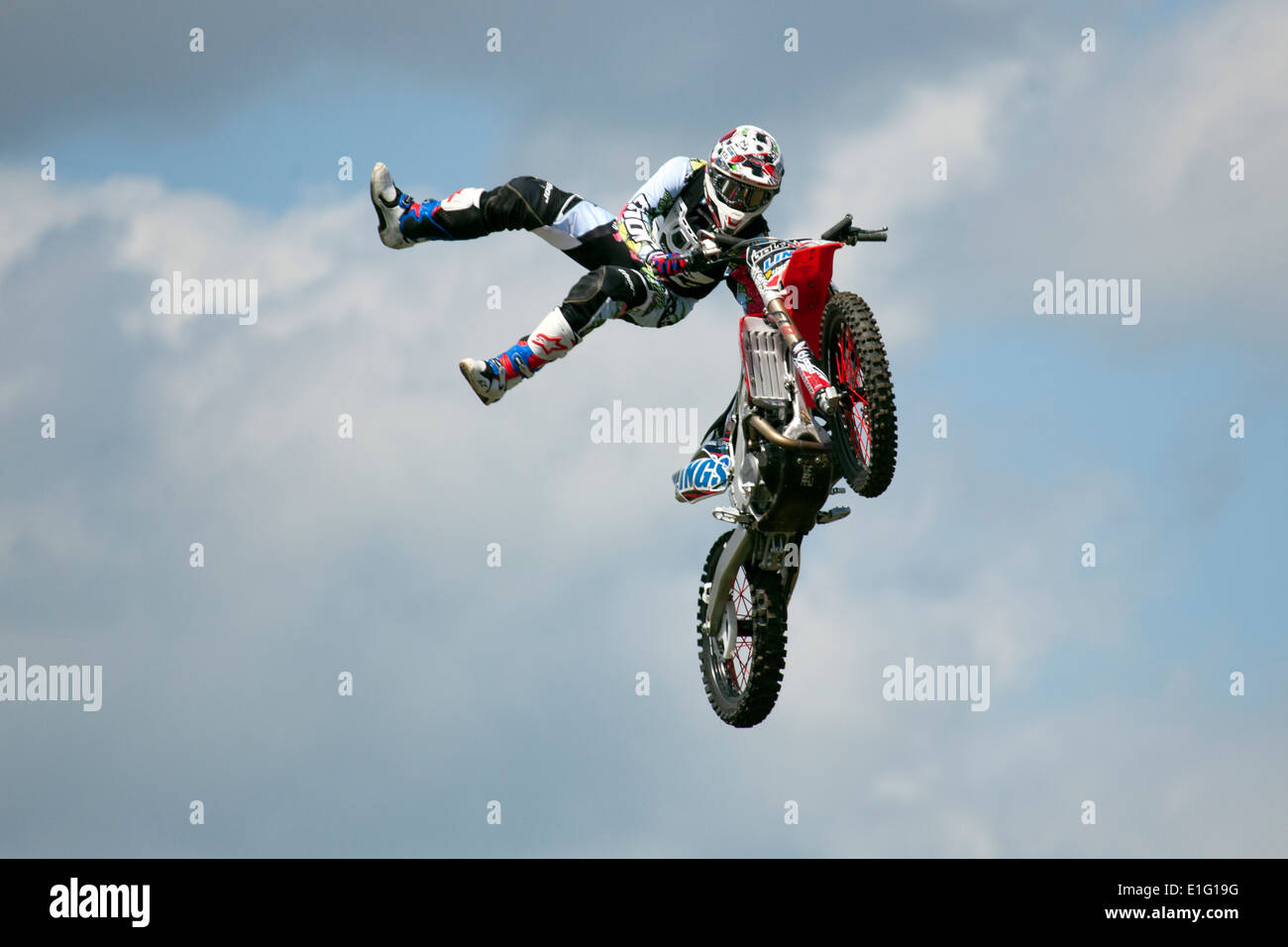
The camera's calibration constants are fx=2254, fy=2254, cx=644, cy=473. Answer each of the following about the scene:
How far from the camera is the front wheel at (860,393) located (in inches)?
840

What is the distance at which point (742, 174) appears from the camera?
888 inches

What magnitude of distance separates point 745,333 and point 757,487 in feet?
5.08

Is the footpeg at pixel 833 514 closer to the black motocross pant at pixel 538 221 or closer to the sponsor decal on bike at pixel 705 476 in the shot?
the sponsor decal on bike at pixel 705 476

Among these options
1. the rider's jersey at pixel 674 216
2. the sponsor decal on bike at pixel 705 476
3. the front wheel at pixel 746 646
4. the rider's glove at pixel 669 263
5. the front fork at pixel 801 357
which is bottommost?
the front wheel at pixel 746 646

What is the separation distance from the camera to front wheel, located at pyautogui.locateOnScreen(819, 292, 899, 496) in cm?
2134

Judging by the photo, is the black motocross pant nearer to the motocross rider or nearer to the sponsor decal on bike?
the motocross rider

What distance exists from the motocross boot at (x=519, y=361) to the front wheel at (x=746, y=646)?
3.03m

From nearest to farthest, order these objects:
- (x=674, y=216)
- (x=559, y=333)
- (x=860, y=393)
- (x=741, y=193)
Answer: (x=860, y=393) < (x=559, y=333) < (x=741, y=193) < (x=674, y=216)

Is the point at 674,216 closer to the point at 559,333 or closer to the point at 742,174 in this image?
the point at 742,174

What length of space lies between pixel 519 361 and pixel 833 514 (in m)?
3.51

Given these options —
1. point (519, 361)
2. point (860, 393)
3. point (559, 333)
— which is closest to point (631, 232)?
point (559, 333)

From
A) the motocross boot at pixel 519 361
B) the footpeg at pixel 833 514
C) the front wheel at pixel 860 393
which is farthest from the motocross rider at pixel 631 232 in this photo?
the footpeg at pixel 833 514

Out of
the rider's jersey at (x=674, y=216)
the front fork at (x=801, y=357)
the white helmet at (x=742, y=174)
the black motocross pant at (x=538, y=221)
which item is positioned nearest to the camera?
the front fork at (x=801, y=357)
